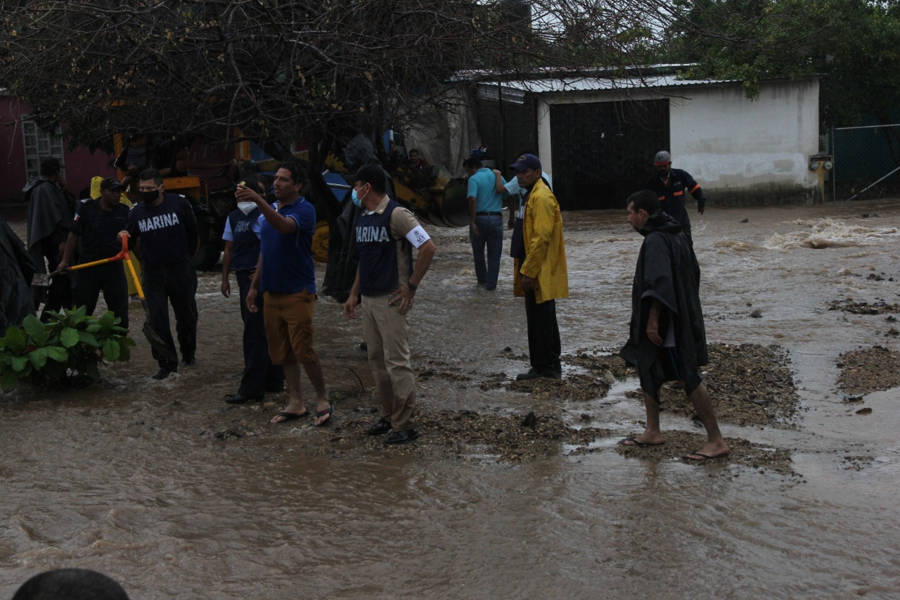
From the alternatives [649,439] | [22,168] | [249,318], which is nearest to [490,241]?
[249,318]

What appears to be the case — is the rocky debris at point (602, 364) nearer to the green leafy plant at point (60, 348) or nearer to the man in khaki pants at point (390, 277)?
the man in khaki pants at point (390, 277)

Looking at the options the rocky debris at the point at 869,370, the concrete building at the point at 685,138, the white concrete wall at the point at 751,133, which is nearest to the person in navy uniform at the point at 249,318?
the rocky debris at the point at 869,370

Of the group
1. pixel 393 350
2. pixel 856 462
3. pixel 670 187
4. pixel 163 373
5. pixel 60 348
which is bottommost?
pixel 856 462

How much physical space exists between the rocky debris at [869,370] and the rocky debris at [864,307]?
1.81m

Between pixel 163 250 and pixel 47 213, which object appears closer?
pixel 163 250

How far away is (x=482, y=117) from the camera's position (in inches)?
993

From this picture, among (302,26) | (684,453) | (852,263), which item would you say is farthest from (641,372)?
(852,263)

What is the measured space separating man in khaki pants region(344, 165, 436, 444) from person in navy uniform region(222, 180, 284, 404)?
1396mm

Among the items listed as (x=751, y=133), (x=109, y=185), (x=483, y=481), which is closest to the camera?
(x=483, y=481)

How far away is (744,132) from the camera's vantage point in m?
23.4

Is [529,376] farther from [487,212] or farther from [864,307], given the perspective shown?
[487,212]

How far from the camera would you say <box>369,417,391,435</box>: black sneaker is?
6.78 meters

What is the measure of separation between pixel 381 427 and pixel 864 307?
6.28m

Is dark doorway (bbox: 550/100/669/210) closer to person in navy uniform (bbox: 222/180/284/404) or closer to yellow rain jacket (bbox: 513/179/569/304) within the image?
yellow rain jacket (bbox: 513/179/569/304)
